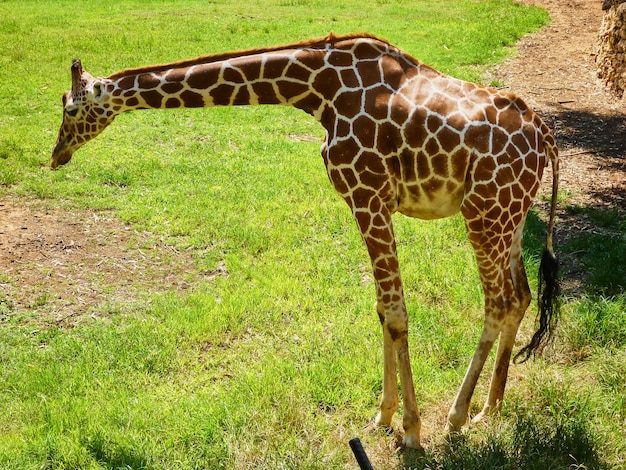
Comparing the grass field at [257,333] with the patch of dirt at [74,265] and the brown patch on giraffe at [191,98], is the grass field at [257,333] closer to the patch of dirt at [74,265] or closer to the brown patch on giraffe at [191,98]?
the patch of dirt at [74,265]

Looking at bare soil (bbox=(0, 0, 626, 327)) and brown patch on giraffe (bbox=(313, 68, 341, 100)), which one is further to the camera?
bare soil (bbox=(0, 0, 626, 327))

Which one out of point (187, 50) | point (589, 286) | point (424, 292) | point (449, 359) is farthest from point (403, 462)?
point (187, 50)

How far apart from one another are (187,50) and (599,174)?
→ 9067 millimetres

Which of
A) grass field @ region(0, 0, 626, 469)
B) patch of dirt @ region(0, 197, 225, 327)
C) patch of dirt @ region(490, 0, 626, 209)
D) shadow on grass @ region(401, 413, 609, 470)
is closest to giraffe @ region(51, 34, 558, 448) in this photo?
shadow on grass @ region(401, 413, 609, 470)

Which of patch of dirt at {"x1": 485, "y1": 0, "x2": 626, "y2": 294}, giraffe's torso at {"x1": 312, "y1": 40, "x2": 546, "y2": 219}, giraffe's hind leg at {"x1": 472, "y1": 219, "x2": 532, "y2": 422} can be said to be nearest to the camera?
giraffe's torso at {"x1": 312, "y1": 40, "x2": 546, "y2": 219}

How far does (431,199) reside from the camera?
174 inches

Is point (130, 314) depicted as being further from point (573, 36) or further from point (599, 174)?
point (573, 36)

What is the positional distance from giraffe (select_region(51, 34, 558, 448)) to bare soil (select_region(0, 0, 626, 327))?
263 cm

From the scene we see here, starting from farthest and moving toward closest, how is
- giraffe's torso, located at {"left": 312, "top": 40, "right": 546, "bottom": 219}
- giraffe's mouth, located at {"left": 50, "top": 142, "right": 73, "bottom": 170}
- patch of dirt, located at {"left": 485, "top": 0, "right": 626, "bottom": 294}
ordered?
patch of dirt, located at {"left": 485, "top": 0, "right": 626, "bottom": 294}, giraffe's mouth, located at {"left": 50, "top": 142, "right": 73, "bottom": 170}, giraffe's torso, located at {"left": 312, "top": 40, "right": 546, "bottom": 219}

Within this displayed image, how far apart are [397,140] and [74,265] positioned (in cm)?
438

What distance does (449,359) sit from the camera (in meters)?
5.65

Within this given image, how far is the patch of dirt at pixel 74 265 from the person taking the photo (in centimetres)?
657

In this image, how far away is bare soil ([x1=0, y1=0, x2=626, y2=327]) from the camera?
6676 mm

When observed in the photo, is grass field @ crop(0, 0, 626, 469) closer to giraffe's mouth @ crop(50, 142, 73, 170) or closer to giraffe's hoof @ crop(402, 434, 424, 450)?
giraffe's hoof @ crop(402, 434, 424, 450)
